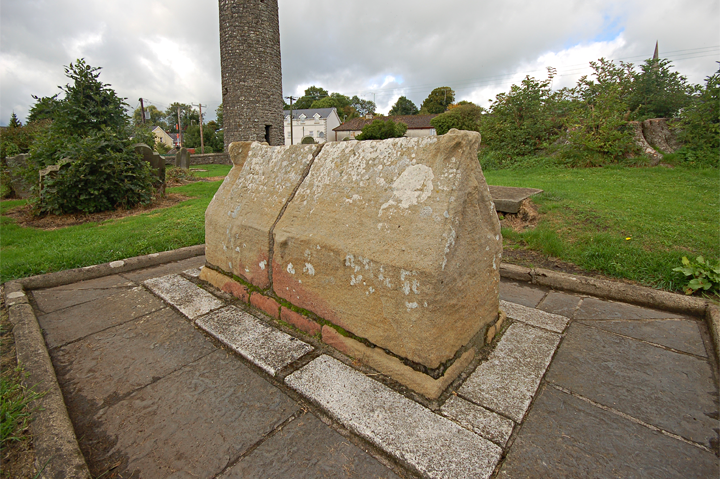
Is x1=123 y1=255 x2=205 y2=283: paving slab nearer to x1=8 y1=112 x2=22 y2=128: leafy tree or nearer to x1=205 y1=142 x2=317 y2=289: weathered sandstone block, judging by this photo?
x1=205 y1=142 x2=317 y2=289: weathered sandstone block

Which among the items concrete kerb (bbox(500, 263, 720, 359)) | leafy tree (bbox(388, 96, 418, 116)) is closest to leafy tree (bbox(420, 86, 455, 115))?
leafy tree (bbox(388, 96, 418, 116))

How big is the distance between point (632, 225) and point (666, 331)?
7.05 ft

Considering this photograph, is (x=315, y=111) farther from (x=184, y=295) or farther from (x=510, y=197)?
(x=184, y=295)

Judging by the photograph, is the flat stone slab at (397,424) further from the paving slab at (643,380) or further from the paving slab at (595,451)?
the paving slab at (643,380)

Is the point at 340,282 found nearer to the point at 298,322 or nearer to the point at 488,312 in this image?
the point at 298,322

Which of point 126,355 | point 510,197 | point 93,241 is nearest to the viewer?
point 126,355

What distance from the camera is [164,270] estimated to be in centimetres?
376

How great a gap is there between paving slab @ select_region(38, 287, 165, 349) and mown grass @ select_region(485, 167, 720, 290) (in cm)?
405

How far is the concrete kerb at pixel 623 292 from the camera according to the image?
2.48 metres

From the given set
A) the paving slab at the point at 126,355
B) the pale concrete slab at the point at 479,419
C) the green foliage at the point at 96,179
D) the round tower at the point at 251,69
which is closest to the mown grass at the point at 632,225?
the pale concrete slab at the point at 479,419

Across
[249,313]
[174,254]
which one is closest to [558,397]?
[249,313]

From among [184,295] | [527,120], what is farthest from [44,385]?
[527,120]

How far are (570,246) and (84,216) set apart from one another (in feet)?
26.2

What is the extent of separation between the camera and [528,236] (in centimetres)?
427
